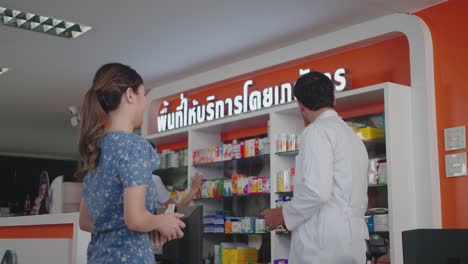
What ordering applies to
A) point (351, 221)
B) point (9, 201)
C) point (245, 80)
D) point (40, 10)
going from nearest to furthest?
point (351, 221) < point (40, 10) < point (245, 80) < point (9, 201)

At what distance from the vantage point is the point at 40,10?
555 cm

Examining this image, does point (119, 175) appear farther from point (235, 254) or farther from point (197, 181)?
point (197, 181)

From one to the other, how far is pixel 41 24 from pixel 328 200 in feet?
13.6

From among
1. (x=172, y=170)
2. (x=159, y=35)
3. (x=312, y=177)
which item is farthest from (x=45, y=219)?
(x=172, y=170)

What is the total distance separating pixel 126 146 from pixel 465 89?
3.75 metres

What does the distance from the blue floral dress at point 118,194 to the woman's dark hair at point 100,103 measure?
0.04m

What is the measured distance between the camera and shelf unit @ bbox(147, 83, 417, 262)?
4.95 m

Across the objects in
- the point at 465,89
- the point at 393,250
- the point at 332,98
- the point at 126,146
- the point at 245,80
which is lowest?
the point at 393,250

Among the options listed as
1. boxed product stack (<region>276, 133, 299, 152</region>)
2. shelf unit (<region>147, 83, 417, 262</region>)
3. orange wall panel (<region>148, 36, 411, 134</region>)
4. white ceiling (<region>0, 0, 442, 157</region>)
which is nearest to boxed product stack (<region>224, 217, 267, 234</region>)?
shelf unit (<region>147, 83, 417, 262</region>)

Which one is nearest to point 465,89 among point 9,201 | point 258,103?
point 258,103

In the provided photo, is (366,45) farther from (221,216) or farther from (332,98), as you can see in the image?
(332,98)

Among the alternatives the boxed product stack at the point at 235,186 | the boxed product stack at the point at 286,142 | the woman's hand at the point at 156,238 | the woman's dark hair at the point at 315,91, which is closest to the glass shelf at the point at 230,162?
the boxed product stack at the point at 235,186

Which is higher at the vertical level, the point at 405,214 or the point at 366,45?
the point at 366,45

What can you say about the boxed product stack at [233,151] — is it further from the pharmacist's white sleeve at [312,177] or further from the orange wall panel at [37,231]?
the pharmacist's white sleeve at [312,177]
